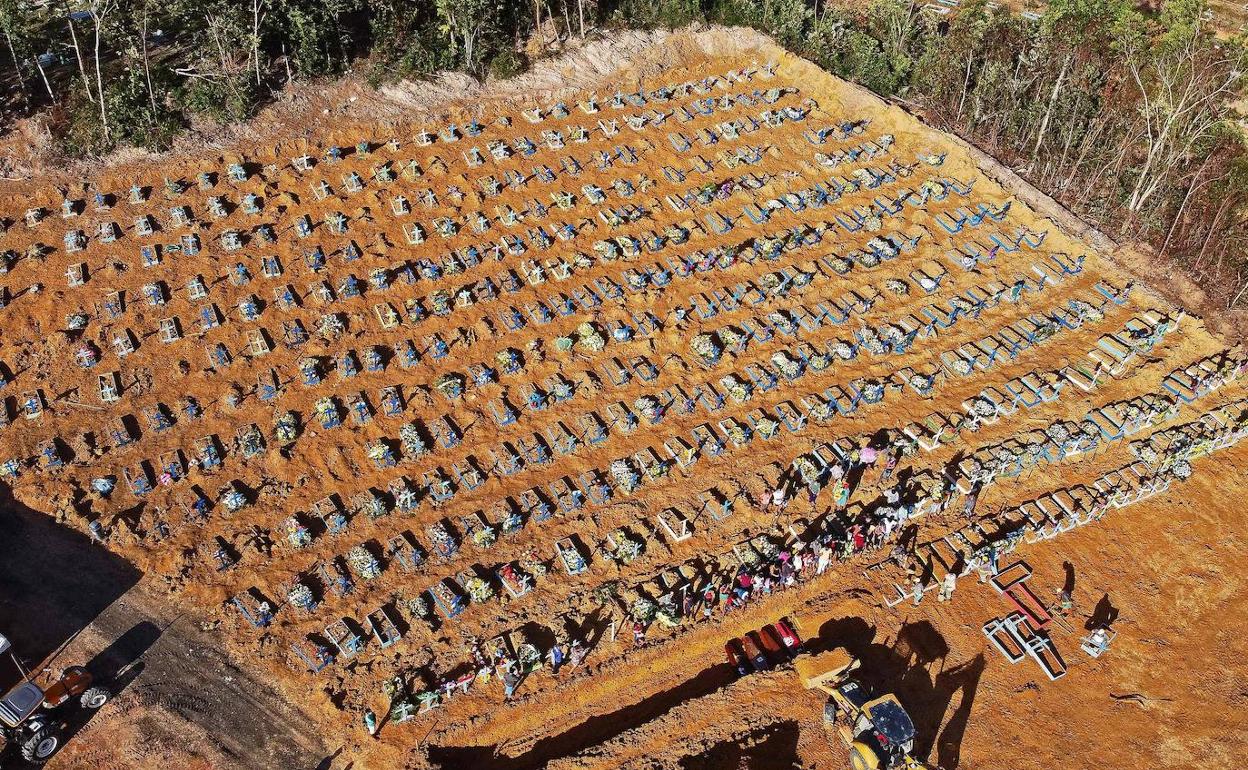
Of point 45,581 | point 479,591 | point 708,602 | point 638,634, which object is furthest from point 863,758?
point 45,581

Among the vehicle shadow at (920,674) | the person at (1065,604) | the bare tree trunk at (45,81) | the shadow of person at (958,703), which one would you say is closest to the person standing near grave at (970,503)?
the person at (1065,604)

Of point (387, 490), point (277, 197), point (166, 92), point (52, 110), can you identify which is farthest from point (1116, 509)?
point (52, 110)

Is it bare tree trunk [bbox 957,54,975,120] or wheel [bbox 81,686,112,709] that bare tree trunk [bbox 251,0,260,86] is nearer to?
wheel [bbox 81,686,112,709]

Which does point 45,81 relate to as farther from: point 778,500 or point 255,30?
point 778,500

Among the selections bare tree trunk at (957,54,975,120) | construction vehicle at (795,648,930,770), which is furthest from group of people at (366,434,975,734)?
bare tree trunk at (957,54,975,120)

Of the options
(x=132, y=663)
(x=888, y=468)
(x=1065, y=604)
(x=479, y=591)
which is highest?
(x=888, y=468)

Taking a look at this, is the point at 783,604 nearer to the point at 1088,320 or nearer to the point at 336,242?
the point at 1088,320

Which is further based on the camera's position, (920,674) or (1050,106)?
(1050,106)
